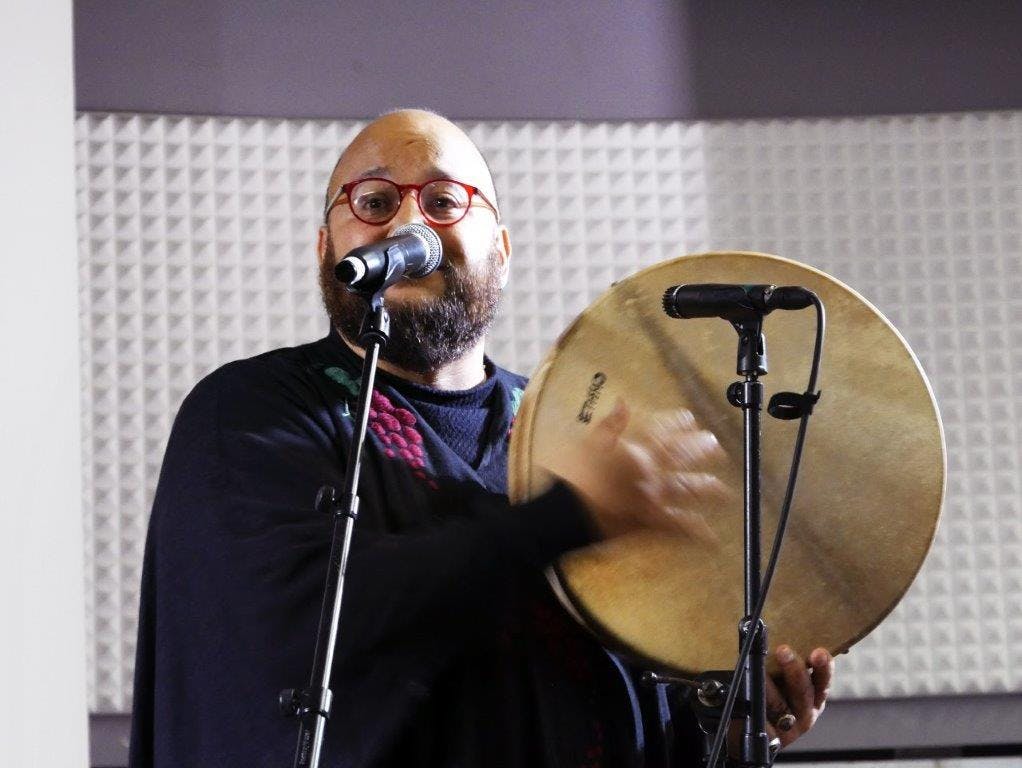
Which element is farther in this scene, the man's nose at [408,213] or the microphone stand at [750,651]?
the man's nose at [408,213]

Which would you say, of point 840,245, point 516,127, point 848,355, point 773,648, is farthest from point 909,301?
point 773,648

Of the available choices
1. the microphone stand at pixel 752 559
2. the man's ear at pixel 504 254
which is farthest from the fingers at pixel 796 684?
the man's ear at pixel 504 254

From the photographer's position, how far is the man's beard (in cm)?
200

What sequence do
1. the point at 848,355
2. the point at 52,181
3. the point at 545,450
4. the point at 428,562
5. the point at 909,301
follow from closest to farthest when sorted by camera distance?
the point at 428,562 < the point at 545,450 < the point at 848,355 < the point at 52,181 < the point at 909,301

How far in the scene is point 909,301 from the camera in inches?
126

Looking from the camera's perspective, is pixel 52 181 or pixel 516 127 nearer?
pixel 52 181

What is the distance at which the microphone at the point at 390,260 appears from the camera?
1530 mm

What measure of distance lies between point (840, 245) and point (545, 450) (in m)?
1.78

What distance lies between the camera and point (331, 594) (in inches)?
56.7

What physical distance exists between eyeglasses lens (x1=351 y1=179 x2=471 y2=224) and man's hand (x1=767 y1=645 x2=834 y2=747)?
2.90ft

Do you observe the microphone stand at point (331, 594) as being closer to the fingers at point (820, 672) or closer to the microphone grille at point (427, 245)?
the microphone grille at point (427, 245)

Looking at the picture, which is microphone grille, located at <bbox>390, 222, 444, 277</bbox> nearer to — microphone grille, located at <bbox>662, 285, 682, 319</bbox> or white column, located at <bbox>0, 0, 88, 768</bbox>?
microphone grille, located at <bbox>662, 285, 682, 319</bbox>

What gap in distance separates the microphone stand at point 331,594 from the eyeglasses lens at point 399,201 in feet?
1.60

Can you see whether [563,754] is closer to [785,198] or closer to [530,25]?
[785,198]
